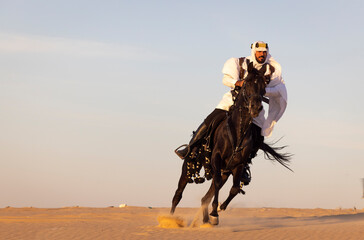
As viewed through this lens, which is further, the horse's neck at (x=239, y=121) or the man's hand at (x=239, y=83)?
the man's hand at (x=239, y=83)

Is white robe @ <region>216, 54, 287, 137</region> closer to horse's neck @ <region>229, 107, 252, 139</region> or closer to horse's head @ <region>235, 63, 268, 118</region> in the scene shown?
horse's neck @ <region>229, 107, 252, 139</region>

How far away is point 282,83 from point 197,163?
109 inches

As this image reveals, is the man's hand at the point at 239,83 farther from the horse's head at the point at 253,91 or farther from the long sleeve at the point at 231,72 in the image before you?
the horse's head at the point at 253,91

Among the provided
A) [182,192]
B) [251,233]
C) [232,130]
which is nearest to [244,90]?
[232,130]

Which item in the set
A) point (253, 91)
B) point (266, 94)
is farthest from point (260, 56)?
point (253, 91)

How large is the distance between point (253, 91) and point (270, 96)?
256 centimetres

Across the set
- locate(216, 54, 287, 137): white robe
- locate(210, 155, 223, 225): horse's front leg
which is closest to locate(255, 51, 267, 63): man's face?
locate(216, 54, 287, 137): white robe

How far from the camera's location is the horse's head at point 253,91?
39.3 feet

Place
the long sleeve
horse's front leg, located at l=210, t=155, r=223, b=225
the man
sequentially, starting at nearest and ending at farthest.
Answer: horse's front leg, located at l=210, t=155, r=223, b=225, the long sleeve, the man

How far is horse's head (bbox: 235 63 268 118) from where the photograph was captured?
1197 cm

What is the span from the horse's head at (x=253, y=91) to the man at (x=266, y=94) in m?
1.11

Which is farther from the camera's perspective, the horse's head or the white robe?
the white robe

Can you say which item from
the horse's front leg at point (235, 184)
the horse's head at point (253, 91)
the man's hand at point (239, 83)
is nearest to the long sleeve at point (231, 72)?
the man's hand at point (239, 83)

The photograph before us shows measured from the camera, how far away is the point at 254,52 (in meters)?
14.0
